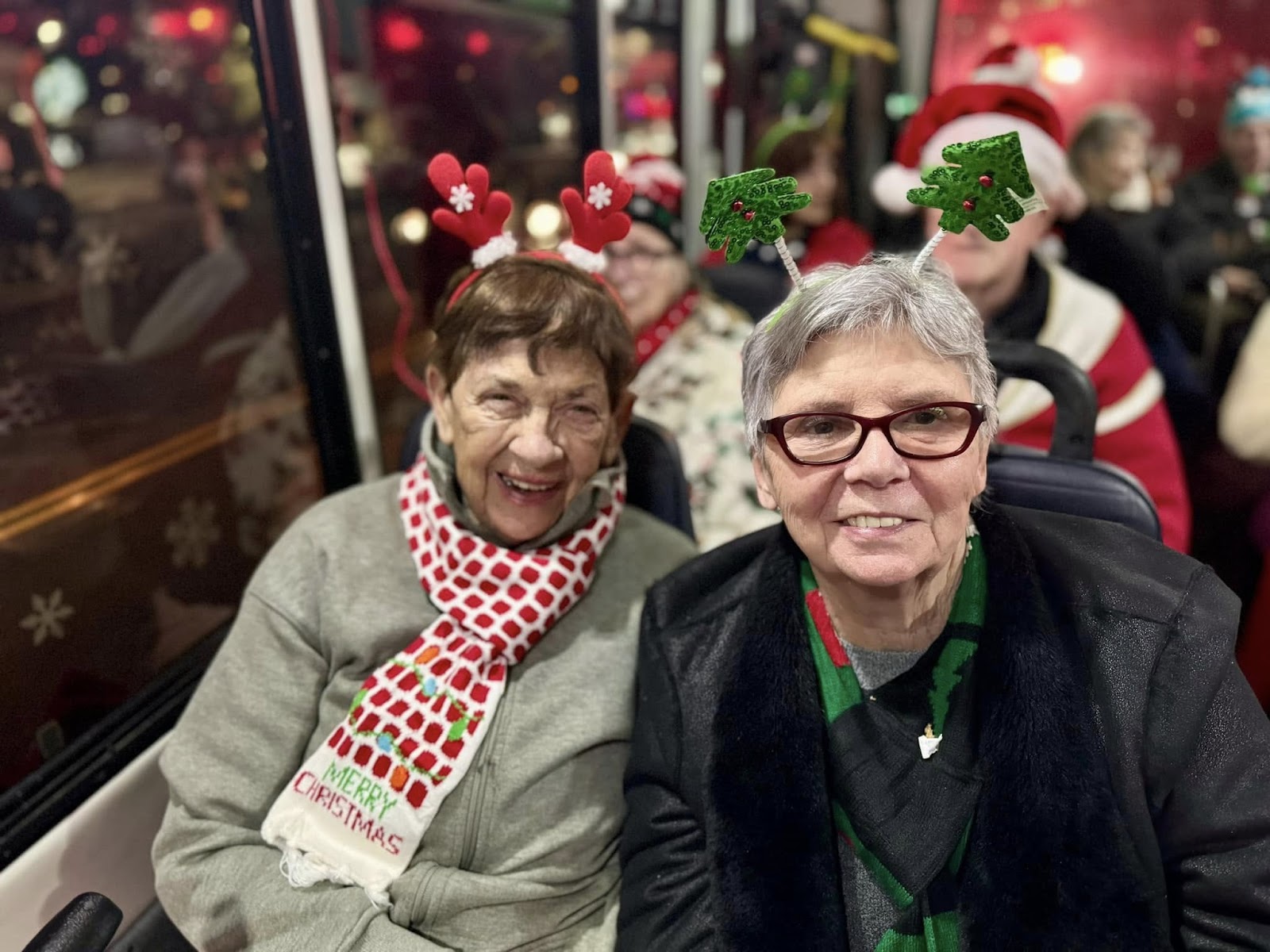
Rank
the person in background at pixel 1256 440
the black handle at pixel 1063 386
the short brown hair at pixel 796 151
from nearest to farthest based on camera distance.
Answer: the black handle at pixel 1063 386 → the person in background at pixel 1256 440 → the short brown hair at pixel 796 151

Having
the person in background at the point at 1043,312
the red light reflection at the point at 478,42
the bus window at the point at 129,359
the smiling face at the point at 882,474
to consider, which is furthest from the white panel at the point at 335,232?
the smiling face at the point at 882,474

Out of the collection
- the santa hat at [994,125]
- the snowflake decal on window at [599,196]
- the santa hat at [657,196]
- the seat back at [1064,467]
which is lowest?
the seat back at [1064,467]

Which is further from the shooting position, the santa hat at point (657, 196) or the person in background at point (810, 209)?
the person in background at point (810, 209)

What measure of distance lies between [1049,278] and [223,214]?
197 cm

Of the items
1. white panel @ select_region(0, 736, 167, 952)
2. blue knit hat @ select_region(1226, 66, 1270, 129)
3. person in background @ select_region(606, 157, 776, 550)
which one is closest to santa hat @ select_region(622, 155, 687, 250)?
person in background @ select_region(606, 157, 776, 550)

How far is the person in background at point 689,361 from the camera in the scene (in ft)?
7.70

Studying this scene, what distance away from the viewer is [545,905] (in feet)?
4.48

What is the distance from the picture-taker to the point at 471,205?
4.74 ft

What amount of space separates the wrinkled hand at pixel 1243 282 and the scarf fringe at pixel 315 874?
11.2 feet

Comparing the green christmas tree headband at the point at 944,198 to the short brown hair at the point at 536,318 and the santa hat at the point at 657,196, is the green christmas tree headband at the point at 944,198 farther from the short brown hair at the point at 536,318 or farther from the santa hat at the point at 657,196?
the santa hat at the point at 657,196

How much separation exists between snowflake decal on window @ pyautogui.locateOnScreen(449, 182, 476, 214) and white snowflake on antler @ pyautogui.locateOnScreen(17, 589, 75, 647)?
3.40ft

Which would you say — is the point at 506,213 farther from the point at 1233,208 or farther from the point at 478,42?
the point at 1233,208

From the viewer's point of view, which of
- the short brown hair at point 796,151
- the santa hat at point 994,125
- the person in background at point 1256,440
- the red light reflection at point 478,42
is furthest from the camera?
the short brown hair at point 796,151

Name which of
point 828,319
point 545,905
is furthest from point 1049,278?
point 545,905
